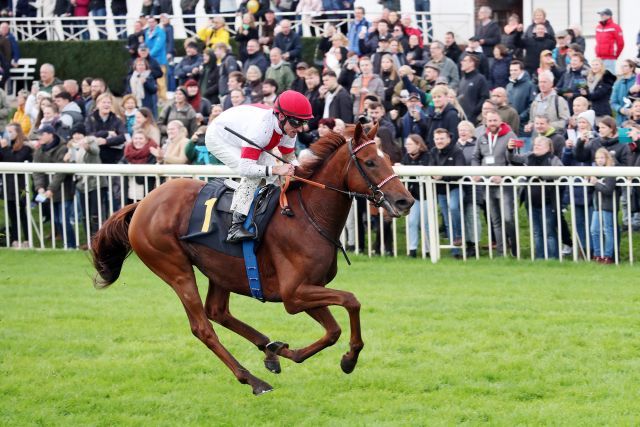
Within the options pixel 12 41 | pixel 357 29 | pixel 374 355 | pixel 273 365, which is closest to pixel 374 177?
pixel 273 365

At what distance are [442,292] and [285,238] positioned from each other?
3514mm

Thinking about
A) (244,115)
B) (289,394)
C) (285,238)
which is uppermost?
(244,115)

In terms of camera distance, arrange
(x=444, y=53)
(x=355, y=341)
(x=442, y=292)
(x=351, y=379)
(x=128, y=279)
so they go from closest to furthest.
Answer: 1. (x=355, y=341)
2. (x=351, y=379)
3. (x=442, y=292)
4. (x=128, y=279)
5. (x=444, y=53)

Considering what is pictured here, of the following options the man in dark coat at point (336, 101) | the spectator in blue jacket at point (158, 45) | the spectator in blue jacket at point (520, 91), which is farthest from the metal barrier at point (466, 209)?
the spectator in blue jacket at point (158, 45)

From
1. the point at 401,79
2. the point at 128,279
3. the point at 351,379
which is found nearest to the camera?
the point at 351,379

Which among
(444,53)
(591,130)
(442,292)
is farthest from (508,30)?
(442,292)

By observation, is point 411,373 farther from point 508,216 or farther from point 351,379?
point 508,216

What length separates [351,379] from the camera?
26.7 feet

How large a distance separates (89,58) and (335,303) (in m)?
15.8

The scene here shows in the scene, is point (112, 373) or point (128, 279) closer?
point (112, 373)

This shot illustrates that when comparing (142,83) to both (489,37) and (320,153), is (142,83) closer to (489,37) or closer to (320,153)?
(489,37)

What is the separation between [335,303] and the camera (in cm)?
748

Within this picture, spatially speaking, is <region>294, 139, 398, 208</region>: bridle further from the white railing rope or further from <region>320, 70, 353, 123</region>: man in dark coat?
<region>320, 70, 353, 123</region>: man in dark coat

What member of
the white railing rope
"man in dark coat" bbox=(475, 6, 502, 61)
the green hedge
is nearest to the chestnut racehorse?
the white railing rope
